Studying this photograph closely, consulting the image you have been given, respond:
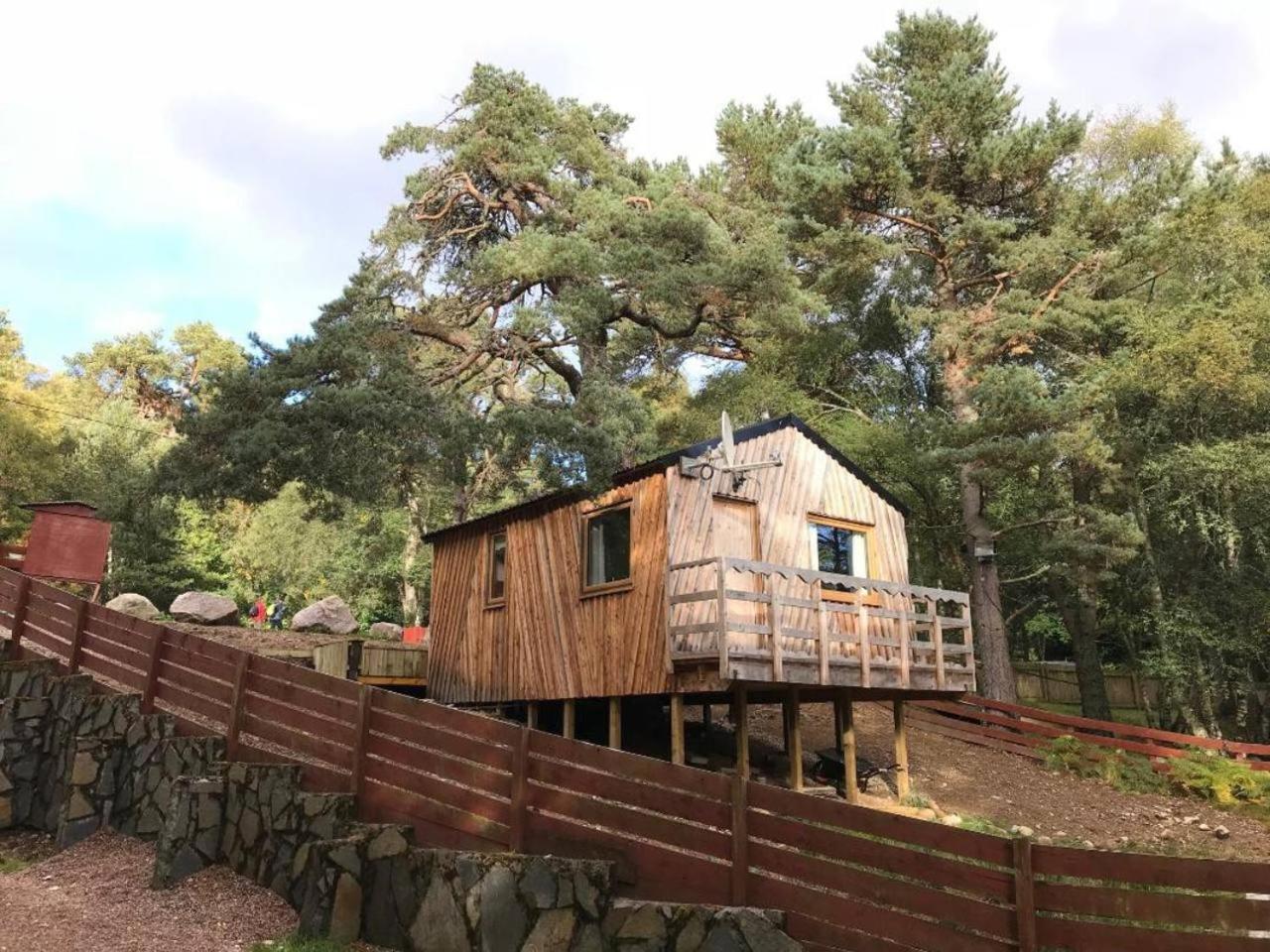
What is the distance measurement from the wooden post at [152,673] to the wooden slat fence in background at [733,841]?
1.69m

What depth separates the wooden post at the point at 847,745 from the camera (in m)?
11.9

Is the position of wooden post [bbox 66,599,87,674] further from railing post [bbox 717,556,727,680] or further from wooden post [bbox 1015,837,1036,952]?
wooden post [bbox 1015,837,1036,952]

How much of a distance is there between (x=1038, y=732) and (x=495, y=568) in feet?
35.6

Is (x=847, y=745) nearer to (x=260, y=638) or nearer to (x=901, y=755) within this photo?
(x=901, y=755)

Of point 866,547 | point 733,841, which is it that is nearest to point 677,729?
point 866,547

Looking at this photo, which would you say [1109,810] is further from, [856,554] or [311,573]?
[311,573]

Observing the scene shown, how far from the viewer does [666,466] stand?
12.1 meters

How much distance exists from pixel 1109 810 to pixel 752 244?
35.7 feet

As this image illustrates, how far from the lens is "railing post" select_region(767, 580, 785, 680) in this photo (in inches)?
418

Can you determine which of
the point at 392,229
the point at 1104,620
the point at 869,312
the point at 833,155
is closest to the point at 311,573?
the point at 392,229

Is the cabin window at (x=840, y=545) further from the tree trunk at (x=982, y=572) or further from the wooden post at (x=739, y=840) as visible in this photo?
the wooden post at (x=739, y=840)

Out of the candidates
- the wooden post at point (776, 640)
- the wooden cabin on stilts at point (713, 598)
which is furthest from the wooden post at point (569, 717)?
the wooden post at point (776, 640)

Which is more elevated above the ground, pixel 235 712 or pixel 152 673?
pixel 152 673

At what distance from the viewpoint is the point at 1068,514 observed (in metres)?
20.6
